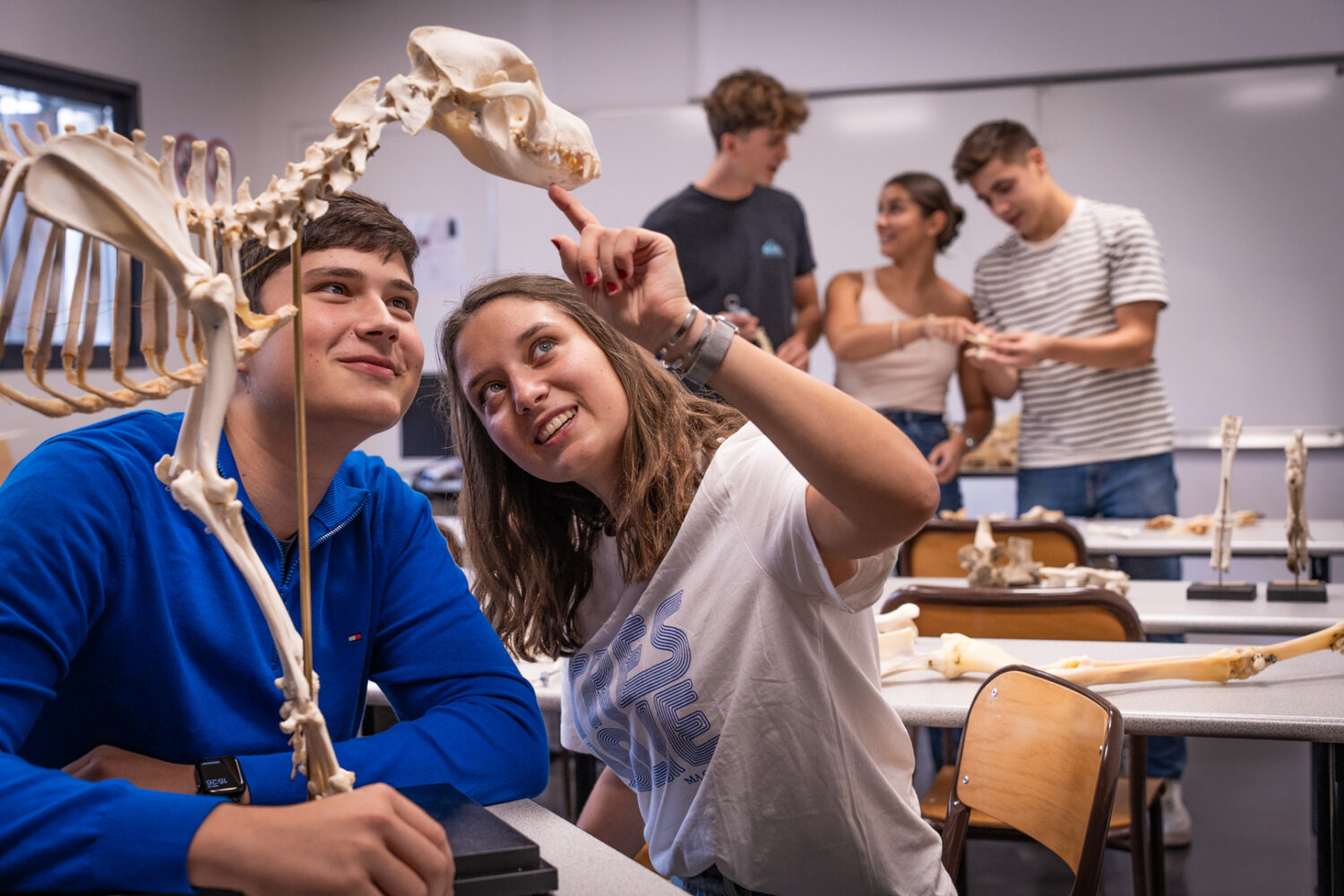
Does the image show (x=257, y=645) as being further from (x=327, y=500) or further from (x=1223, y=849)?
(x=1223, y=849)

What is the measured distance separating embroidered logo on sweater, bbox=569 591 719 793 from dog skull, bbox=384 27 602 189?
56 cm

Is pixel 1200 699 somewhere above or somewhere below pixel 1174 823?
above

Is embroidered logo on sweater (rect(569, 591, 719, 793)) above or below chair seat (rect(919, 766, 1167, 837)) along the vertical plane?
above

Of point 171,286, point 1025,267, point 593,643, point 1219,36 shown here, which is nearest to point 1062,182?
point 1219,36

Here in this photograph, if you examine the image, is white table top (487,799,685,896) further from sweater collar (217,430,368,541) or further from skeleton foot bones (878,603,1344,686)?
skeleton foot bones (878,603,1344,686)

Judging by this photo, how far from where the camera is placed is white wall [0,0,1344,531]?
18.6 feet

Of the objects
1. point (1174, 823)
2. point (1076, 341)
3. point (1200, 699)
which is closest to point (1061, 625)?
point (1200, 699)

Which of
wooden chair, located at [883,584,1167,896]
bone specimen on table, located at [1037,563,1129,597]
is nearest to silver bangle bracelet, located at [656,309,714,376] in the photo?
wooden chair, located at [883,584,1167,896]

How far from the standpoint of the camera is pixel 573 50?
6609 millimetres

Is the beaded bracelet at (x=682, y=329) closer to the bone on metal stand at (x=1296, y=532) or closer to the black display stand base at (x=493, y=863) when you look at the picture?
the black display stand base at (x=493, y=863)

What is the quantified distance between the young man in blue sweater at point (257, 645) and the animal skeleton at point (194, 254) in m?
0.11

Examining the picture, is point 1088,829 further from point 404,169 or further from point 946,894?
point 404,169

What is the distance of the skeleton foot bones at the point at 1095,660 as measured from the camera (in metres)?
1.81

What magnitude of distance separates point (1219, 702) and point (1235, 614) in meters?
0.75
